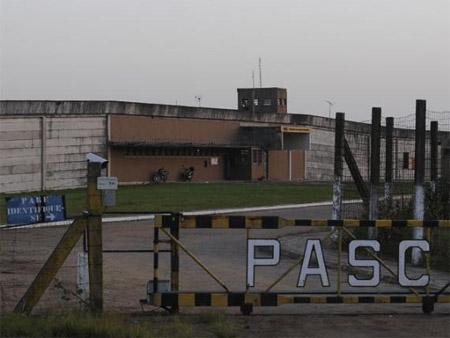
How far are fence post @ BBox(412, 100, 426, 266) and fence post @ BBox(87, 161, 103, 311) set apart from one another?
6.50 meters

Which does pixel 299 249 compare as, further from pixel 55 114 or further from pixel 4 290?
pixel 55 114

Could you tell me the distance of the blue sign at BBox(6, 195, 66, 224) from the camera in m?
9.87

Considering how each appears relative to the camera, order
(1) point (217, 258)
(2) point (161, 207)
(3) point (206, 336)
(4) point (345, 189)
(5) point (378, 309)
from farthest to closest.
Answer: (2) point (161, 207) < (4) point (345, 189) < (1) point (217, 258) < (5) point (378, 309) < (3) point (206, 336)

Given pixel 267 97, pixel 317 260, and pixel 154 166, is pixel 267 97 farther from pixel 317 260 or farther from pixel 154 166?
pixel 317 260

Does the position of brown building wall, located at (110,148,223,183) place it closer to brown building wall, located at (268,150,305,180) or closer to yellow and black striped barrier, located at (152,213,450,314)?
brown building wall, located at (268,150,305,180)

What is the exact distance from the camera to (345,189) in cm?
2033

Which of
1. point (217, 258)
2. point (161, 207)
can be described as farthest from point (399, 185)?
point (161, 207)

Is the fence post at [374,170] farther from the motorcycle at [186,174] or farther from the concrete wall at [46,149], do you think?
the motorcycle at [186,174]

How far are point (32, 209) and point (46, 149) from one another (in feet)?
103

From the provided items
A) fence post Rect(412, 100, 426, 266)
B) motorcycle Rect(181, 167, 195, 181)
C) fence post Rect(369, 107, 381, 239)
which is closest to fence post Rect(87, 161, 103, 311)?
fence post Rect(412, 100, 426, 266)

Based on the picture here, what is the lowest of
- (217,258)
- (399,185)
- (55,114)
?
(217,258)

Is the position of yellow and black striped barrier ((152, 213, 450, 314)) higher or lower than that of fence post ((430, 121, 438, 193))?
lower

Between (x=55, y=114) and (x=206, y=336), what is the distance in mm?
33799

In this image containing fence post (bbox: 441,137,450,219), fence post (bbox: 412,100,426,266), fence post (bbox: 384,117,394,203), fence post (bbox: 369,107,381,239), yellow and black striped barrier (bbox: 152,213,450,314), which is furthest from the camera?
fence post (bbox: 441,137,450,219)
